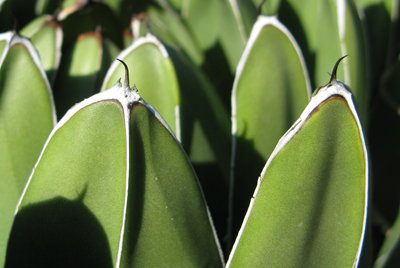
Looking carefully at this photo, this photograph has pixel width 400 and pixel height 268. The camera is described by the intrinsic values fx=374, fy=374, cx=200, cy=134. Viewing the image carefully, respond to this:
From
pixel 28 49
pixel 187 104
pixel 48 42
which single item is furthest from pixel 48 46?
pixel 187 104

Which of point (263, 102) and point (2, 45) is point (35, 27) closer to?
point (2, 45)

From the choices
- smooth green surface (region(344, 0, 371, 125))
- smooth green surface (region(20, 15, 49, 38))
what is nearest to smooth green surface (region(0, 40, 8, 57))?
smooth green surface (region(20, 15, 49, 38))

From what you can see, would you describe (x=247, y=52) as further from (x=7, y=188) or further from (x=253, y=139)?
(x=7, y=188)

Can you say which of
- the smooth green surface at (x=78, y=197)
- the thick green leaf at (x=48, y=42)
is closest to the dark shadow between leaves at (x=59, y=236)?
the smooth green surface at (x=78, y=197)

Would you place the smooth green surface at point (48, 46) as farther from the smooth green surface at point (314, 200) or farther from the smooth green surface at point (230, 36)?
the smooth green surface at point (314, 200)

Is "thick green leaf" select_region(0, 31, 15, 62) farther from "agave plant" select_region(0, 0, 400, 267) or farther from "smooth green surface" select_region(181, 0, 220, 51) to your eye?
"smooth green surface" select_region(181, 0, 220, 51)

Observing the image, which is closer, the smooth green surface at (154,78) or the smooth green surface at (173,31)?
the smooth green surface at (154,78)
